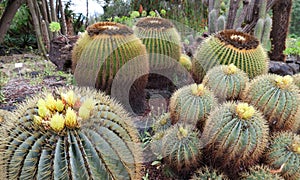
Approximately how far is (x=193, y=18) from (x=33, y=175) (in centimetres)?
662

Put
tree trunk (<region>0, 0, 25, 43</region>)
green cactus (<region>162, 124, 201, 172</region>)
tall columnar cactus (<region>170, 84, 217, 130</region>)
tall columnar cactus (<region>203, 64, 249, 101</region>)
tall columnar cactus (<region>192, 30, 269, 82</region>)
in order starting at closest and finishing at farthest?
green cactus (<region>162, 124, 201, 172</region>), tall columnar cactus (<region>170, 84, 217, 130</region>), tall columnar cactus (<region>203, 64, 249, 101</region>), tall columnar cactus (<region>192, 30, 269, 82</region>), tree trunk (<region>0, 0, 25, 43</region>)

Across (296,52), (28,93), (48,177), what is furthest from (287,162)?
(296,52)

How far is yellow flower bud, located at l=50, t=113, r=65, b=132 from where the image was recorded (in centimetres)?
113

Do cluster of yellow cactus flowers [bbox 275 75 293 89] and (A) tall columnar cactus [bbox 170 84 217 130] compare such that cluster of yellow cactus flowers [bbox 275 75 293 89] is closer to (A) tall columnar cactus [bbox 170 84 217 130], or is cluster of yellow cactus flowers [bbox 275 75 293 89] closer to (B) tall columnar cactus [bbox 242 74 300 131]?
(B) tall columnar cactus [bbox 242 74 300 131]

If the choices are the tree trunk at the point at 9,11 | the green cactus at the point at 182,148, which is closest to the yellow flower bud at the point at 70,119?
the green cactus at the point at 182,148

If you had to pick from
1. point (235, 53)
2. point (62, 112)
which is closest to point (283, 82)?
point (235, 53)

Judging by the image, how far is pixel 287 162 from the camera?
1.73m

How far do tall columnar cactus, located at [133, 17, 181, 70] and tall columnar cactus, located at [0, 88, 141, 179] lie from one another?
1644 millimetres

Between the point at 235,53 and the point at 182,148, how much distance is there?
124 cm

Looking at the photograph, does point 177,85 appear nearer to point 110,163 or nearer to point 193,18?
point 110,163

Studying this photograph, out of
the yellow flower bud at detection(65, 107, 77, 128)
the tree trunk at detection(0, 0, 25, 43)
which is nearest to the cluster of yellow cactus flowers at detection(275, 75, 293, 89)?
the yellow flower bud at detection(65, 107, 77, 128)

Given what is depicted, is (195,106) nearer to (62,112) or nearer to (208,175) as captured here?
(208,175)

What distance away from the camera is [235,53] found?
265cm

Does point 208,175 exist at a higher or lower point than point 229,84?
lower
